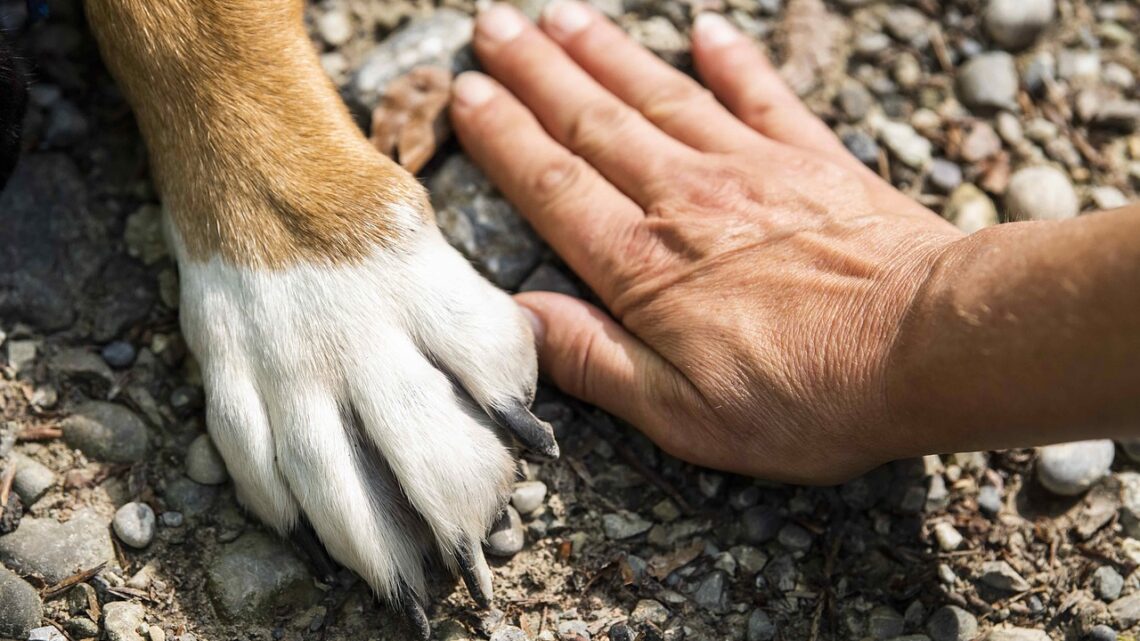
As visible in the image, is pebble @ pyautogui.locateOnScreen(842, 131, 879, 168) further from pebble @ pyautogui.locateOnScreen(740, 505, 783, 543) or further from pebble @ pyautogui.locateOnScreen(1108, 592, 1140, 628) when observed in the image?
pebble @ pyautogui.locateOnScreen(1108, 592, 1140, 628)

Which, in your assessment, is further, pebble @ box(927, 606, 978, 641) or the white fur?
pebble @ box(927, 606, 978, 641)

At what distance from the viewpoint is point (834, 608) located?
2.14m

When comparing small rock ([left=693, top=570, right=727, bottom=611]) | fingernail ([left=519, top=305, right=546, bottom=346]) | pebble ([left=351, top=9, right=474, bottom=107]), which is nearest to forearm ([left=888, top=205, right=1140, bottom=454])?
small rock ([left=693, top=570, right=727, bottom=611])

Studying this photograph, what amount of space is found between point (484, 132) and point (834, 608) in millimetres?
1421

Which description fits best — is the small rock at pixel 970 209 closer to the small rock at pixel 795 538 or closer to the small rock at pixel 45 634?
the small rock at pixel 795 538

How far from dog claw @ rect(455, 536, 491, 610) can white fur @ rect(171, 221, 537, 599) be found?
0.10 feet

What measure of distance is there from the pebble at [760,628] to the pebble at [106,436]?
1393 millimetres

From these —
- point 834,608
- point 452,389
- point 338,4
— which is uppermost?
point 338,4

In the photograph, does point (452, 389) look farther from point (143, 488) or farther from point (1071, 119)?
point (1071, 119)

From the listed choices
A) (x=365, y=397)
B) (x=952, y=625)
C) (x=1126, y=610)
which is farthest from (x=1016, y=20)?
(x=365, y=397)

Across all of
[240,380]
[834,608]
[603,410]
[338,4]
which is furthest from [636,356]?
[338,4]

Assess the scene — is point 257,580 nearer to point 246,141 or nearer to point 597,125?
point 246,141

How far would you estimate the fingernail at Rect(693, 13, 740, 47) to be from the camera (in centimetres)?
272

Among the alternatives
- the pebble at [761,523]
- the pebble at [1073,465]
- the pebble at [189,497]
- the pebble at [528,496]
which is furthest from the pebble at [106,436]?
the pebble at [1073,465]
